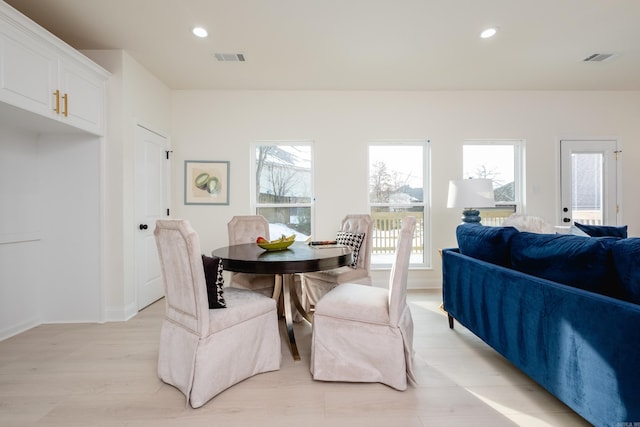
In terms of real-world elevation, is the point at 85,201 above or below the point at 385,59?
below

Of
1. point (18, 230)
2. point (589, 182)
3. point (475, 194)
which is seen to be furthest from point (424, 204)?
point (18, 230)

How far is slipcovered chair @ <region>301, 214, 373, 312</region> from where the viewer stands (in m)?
2.68

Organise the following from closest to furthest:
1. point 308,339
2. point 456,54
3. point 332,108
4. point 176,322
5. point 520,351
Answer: point 520,351, point 176,322, point 308,339, point 456,54, point 332,108

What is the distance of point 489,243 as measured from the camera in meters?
2.01

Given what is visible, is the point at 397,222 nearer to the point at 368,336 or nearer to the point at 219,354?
the point at 368,336

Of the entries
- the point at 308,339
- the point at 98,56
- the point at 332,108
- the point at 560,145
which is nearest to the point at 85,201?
the point at 98,56

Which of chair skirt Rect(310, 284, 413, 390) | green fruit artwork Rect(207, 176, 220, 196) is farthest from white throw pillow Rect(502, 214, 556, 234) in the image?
green fruit artwork Rect(207, 176, 220, 196)

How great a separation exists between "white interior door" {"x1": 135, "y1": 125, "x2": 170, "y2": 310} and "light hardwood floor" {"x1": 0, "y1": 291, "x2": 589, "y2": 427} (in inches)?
40.2

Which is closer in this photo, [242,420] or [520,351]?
[242,420]

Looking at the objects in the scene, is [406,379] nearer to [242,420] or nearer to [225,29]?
[242,420]

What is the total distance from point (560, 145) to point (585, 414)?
13.0 feet

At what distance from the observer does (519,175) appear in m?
4.18

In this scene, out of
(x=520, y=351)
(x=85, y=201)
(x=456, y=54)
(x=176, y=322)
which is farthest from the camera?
(x=456, y=54)

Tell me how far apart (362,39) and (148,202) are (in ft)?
9.27
